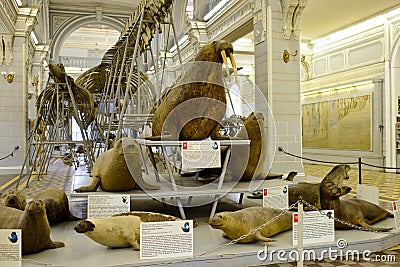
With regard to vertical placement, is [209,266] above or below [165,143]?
below

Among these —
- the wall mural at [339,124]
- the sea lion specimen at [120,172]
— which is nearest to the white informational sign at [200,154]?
the sea lion specimen at [120,172]

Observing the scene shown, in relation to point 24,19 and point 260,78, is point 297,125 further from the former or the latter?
point 24,19

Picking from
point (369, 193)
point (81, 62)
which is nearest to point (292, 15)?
point (369, 193)

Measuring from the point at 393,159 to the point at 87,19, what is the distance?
14.7m

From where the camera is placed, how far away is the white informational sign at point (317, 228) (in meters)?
3.18

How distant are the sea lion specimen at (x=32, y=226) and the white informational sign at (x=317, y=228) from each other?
1.93m

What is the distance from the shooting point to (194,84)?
3240 millimetres

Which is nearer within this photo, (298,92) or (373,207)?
(373,207)

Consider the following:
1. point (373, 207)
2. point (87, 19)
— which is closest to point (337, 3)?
point (373, 207)

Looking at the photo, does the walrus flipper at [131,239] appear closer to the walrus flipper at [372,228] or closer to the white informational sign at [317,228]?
the white informational sign at [317,228]

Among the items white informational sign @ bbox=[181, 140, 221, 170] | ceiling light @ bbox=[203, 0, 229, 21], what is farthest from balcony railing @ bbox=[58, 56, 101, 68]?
white informational sign @ bbox=[181, 140, 221, 170]

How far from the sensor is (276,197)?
3.68 metres

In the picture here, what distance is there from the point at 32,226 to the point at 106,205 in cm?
63

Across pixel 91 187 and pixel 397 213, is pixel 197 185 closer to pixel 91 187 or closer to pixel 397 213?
pixel 91 187
